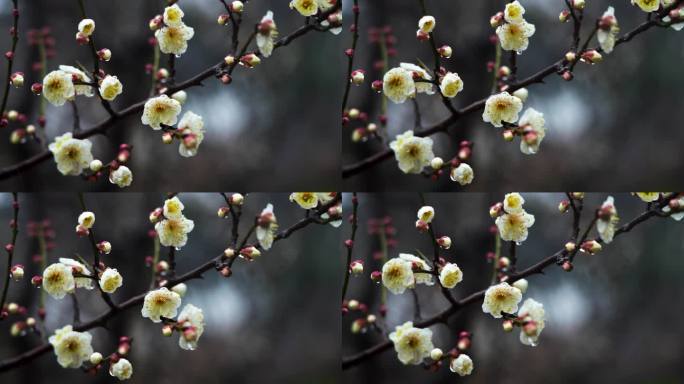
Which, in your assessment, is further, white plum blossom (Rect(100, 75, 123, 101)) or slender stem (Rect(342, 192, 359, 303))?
slender stem (Rect(342, 192, 359, 303))

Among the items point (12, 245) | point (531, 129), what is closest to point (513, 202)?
point (531, 129)

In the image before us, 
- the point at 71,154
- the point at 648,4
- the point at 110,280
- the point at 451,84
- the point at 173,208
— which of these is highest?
the point at 648,4

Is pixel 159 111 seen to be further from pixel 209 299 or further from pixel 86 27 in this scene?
pixel 209 299

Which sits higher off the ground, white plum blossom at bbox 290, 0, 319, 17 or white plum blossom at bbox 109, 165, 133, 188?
white plum blossom at bbox 290, 0, 319, 17

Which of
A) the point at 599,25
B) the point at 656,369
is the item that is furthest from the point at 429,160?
the point at 656,369

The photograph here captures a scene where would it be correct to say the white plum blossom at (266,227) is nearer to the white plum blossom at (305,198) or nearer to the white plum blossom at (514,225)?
the white plum blossom at (305,198)

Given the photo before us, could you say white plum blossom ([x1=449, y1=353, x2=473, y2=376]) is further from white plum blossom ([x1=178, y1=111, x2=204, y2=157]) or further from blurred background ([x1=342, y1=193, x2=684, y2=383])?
white plum blossom ([x1=178, y1=111, x2=204, y2=157])

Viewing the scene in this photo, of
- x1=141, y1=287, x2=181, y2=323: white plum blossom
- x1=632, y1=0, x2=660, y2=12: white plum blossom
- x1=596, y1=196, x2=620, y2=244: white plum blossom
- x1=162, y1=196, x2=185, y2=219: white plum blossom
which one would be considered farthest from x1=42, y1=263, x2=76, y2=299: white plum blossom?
x1=632, y1=0, x2=660, y2=12: white plum blossom
